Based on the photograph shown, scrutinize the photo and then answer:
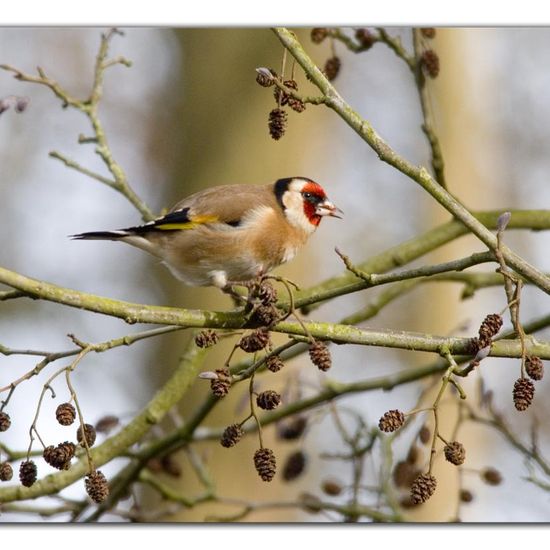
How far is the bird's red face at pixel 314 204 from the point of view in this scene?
2344 mm

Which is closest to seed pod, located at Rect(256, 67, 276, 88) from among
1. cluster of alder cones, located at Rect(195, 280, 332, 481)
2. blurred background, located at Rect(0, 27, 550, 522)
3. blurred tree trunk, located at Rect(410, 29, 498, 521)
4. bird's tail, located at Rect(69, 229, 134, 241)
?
cluster of alder cones, located at Rect(195, 280, 332, 481)

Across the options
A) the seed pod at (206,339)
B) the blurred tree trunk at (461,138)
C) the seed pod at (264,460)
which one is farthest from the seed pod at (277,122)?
the blurred tree trunk at (461,138)

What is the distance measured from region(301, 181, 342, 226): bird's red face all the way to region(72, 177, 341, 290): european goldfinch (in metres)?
0.03

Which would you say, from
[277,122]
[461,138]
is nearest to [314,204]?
[277,122]

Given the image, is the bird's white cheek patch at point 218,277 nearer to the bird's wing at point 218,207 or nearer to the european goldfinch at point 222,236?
the european goldfinch at point 222,236

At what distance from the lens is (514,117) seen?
120 inches

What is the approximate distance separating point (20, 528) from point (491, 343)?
4.37ft

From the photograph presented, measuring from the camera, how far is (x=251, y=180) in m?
3.35

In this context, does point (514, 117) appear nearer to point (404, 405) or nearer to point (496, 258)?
point (404, 405)

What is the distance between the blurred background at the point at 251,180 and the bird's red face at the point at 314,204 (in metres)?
0.72

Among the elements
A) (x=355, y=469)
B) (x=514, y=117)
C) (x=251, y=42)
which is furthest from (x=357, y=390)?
(x=251, y=42)

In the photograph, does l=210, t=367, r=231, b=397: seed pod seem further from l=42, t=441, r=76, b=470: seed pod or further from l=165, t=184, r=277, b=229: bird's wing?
l=165, t=184, r=277, b=229: bird's wing

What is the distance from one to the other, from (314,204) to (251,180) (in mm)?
1012

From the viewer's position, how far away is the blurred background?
9.93 ft
